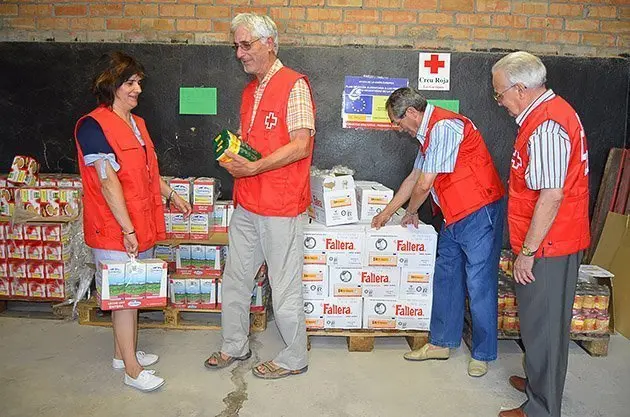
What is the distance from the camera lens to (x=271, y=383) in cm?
321

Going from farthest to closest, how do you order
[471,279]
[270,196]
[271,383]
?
[471,279] → [271,383] → [270,196]

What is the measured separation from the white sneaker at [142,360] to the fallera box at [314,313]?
89 centimetres

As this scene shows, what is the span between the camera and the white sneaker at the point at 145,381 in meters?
3.09

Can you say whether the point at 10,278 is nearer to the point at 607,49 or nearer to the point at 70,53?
the point at 70,53

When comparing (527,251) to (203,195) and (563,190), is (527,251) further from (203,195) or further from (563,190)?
(203,195)

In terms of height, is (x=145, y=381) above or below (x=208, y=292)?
below

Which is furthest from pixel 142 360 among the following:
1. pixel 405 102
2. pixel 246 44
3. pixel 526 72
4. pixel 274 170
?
pixel 526 72

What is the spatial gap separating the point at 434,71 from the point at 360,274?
5.42 feet

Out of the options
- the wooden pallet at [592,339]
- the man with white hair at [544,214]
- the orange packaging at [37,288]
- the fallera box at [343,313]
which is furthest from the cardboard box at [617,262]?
the orange packaging at [37,288]

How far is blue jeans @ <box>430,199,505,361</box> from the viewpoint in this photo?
10.7 ft

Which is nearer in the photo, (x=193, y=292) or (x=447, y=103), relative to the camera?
(x=193, y=292)

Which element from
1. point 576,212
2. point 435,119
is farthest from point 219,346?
point 576,212

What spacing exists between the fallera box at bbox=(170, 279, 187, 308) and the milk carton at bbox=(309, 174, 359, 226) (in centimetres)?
104

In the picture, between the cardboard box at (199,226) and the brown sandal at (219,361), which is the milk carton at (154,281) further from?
the cardboard box at (199,226)
